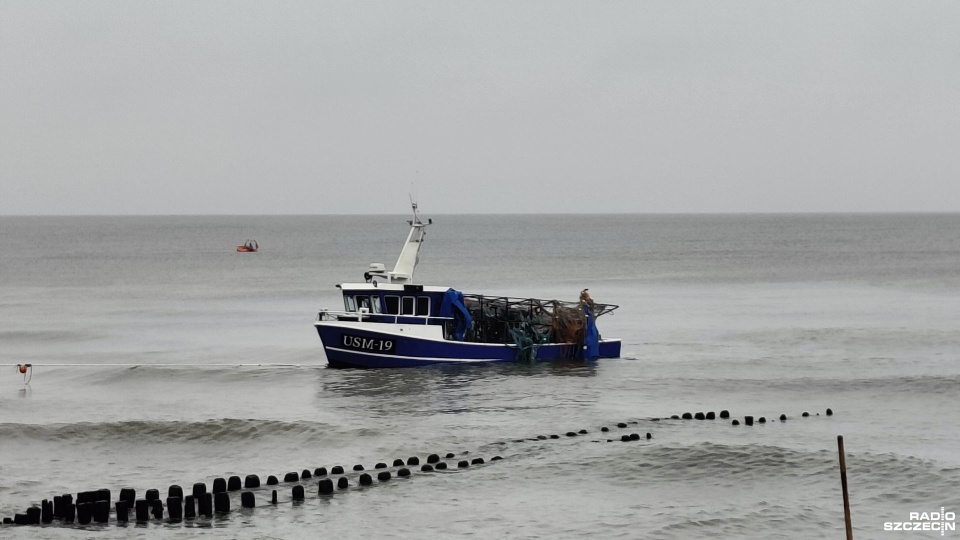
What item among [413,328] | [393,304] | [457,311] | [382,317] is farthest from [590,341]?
[382,317]

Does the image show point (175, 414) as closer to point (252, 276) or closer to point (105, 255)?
point (252, 276)

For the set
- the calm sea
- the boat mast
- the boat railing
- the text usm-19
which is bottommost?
the calm sea

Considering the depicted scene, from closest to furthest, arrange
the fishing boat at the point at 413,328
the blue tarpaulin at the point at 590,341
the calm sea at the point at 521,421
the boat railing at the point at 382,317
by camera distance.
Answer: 1. the calm sea at the point at 521,421
2. the fishing boat at the point at 413,328
3. the boat railing at the point at 382,317
4. the blue tarpaulin at the point at 590,341

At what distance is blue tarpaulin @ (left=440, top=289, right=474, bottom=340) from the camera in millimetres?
40625

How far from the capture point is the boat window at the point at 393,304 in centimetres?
4050

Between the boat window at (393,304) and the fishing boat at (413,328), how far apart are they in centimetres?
4

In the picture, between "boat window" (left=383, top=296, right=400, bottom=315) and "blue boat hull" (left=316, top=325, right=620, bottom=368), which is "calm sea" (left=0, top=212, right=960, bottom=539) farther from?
"boat window" (left=383, top=296, right=400, bottom=315)

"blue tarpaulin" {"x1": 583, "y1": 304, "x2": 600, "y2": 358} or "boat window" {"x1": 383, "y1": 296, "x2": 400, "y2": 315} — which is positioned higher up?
"boat window" {"x1": 383, "y1": 296, "x2": 400, "y2": 315}

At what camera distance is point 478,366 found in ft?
136

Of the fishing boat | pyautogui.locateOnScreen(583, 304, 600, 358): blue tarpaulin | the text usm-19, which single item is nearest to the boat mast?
the fishing boat

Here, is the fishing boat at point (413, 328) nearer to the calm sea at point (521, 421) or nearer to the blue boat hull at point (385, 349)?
the blue boat hull at point (385, 349)

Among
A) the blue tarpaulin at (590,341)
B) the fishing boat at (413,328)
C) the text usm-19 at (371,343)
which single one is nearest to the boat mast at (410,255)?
the fishing boat at (413,328)

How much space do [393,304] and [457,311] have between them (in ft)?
7.73

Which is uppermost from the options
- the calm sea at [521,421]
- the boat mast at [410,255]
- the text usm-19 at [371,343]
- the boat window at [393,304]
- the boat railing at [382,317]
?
the boat mast at [410,255]
